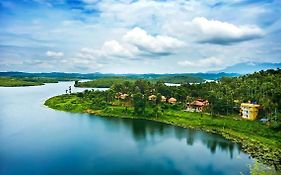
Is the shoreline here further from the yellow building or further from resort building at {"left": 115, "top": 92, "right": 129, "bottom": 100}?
resort building at {"left": 115, "top": 92, "right": 129, "bottom": 100}

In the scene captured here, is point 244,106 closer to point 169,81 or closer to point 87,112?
point 87,112

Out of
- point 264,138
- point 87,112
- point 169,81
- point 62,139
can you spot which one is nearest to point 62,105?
point 87,112

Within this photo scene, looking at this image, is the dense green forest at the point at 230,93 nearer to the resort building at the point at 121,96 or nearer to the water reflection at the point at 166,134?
the resort building at the point at 121,96

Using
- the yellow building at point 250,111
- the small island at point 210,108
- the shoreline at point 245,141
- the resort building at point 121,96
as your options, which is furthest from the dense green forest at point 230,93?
the shoreline at point 245,141

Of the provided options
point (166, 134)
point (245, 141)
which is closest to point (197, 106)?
point (166, 134)

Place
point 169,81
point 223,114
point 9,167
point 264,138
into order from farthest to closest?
point 169,81 → point 223,114 → point 264,138 → point 9,167

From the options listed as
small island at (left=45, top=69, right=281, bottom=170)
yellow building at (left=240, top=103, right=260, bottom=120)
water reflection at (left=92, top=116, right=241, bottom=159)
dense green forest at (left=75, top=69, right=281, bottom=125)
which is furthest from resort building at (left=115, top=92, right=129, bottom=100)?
yellow building at (left=240, top=103, right=260, bottom=120)
